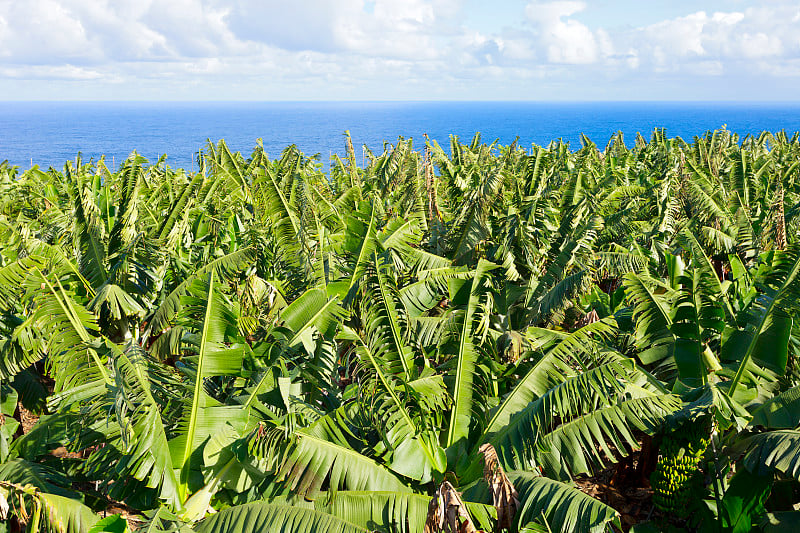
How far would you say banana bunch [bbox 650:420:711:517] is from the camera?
5117 millimetres

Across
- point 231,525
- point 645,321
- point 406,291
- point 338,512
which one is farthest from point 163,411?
point 645,321

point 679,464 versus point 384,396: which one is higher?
point 384,396

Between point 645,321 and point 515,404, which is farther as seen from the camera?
point 645,321

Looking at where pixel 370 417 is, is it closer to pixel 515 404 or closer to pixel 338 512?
pixel 338 512

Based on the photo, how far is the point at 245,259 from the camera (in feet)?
24.2

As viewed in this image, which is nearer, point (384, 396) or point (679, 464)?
point (679, 464)

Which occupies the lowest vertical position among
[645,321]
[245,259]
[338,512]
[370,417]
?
[338,512]

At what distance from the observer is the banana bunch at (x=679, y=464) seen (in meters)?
5.12

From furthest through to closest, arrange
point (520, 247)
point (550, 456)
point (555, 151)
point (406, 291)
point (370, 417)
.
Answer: point (555, 151)
point (520, 247)
point (406, 291)
point (370, 417)
point (550, 456)

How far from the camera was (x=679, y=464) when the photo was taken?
512 cm

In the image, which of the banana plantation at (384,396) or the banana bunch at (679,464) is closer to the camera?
the banana plantation at (384,396)

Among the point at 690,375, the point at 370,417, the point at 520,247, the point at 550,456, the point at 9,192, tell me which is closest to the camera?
the point at 550,456

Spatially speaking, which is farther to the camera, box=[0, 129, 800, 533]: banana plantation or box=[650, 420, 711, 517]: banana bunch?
box=[650, 420, 711, 517]: banana bunch

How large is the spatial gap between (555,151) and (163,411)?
686 inches
